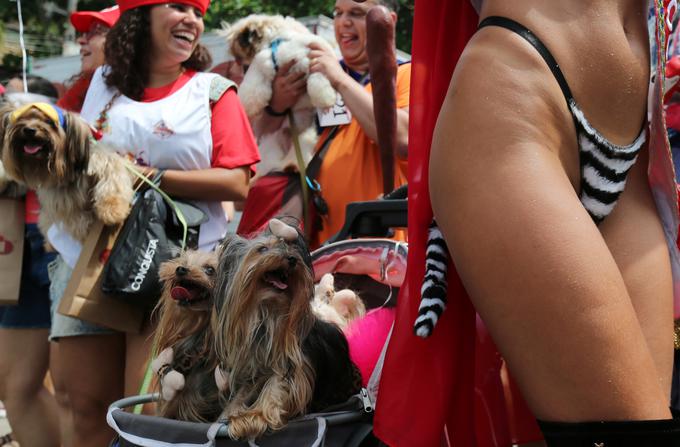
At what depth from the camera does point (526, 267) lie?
177 centimetres

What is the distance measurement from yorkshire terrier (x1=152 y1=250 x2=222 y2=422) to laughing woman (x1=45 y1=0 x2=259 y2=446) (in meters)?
1.44

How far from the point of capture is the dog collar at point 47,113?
153 inches

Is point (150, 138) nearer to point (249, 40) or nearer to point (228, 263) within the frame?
point (249, 40)

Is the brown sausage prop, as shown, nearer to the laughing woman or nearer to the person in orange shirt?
the person in orange shirt

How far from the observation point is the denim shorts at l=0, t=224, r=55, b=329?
16.1 ft

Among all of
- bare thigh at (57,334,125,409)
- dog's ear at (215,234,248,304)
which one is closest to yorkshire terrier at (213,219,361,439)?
dog's ear at (215,234,248,304)

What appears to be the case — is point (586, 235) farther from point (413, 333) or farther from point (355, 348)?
point (355, 348)

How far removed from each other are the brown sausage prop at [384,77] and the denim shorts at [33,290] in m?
2.04

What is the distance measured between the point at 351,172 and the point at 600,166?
97.1 inches

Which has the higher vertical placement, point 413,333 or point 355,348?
point 413,333

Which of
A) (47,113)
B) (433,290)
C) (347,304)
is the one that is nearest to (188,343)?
(347,304)

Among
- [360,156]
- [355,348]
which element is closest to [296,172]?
[360,156]

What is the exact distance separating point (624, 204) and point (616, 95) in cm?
29

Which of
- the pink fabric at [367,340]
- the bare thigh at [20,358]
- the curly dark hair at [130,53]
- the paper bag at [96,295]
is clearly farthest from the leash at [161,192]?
the bare thigh at [20,358]
